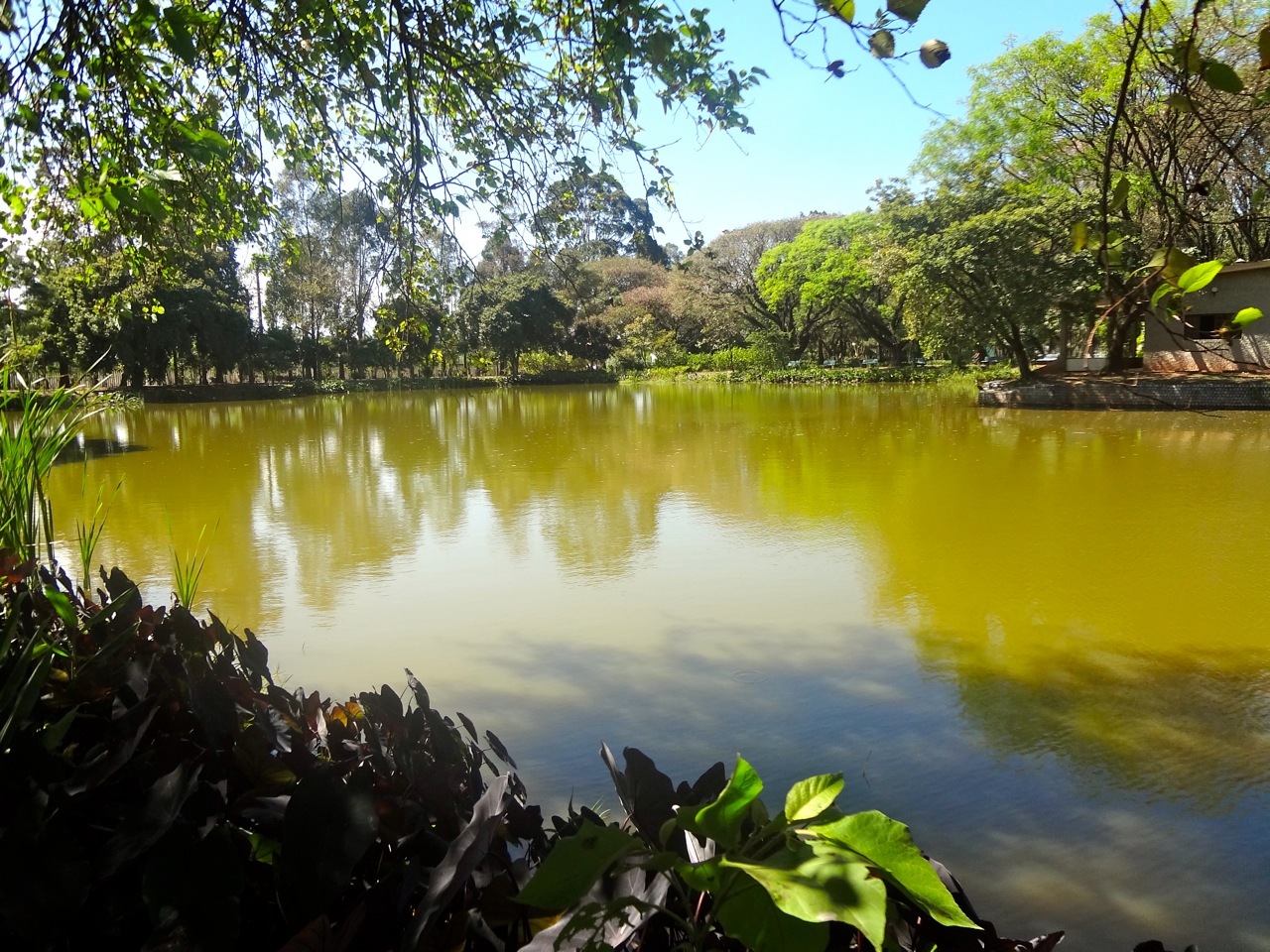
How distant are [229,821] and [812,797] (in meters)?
0.59

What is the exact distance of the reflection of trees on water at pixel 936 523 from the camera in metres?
2.92

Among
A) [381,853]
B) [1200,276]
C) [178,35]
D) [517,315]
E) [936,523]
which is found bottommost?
[936,523]

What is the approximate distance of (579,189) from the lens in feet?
10.3

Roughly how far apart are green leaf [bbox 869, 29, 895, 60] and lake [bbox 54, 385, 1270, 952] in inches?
67.2

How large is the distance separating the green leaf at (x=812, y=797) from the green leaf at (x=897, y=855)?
0.02 m

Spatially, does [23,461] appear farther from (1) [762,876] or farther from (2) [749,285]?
(2) [749,285]

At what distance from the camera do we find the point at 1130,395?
1163cm

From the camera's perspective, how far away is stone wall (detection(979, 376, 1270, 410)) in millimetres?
12289

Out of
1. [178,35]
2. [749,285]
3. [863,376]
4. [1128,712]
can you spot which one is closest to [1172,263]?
[178,35]

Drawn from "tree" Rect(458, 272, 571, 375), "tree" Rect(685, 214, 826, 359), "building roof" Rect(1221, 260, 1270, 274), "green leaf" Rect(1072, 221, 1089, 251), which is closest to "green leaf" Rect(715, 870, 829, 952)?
"green leaf" Rect(1072, 221, 1089, 251)

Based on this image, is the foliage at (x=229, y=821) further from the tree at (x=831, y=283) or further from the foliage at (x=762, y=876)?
the tree at (x=831, y=283)

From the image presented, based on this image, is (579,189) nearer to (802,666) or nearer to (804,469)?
(802,666)

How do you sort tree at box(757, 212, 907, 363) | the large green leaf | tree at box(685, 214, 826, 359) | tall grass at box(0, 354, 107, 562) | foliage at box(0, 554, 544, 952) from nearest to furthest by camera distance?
the large green leaf, foliage at box(0, 554, 544, 952), tall grass at box(0, 354, 107, 562), tree at box(757, 212, 907, 363), tree at box(685, 214, 826, 359)

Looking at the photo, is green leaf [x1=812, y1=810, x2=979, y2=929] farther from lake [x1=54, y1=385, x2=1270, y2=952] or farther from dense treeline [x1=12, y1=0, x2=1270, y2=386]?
lake [x1=54, y1=385, x2=1270, y2=952]
